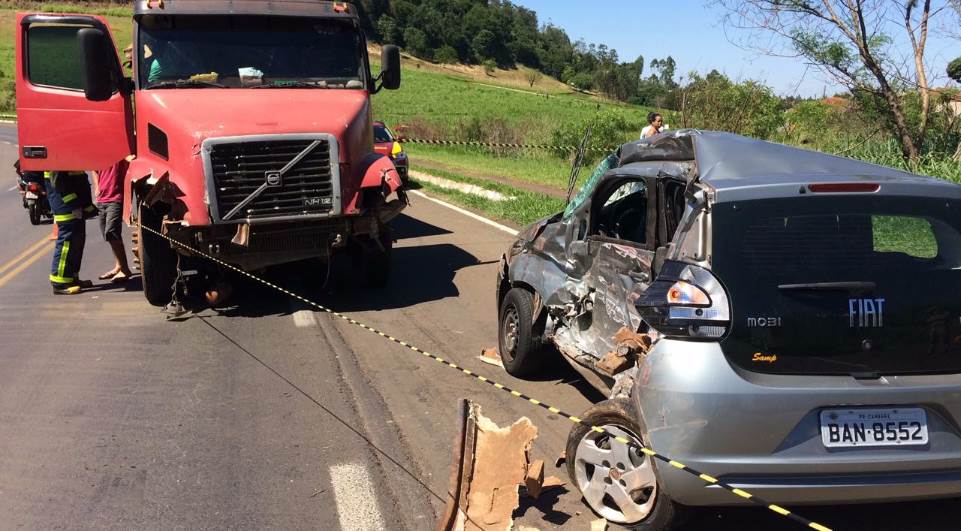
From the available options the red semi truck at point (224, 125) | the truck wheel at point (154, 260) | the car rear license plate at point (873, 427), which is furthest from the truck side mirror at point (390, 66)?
the car rear license plate at point (873, 427)

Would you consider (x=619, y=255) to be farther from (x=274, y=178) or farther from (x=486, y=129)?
(x=486, y=129)

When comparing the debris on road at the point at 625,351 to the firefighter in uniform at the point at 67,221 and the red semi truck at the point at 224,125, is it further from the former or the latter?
the firefighter in uniform at the point at 67,221

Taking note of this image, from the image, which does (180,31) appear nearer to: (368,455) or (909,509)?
(368,455)

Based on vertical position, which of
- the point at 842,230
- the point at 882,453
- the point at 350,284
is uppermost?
the point at 842,230

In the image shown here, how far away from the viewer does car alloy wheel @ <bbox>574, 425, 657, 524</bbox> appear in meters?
3.76

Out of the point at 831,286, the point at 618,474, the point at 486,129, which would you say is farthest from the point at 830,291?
the point at 486,129

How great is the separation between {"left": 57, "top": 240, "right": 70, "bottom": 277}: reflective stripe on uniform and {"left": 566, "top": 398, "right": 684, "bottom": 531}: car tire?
7.29m

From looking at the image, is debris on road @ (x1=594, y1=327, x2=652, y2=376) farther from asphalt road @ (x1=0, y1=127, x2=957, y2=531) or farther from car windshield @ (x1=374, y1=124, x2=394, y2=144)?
car windshield @ (x1=374, y1=124, x2=394, y2=144)

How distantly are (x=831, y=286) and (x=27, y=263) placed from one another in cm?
1113

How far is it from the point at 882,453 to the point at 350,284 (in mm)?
7197

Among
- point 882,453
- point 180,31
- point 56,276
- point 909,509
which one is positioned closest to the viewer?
point 882,453

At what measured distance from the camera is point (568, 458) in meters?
4.16

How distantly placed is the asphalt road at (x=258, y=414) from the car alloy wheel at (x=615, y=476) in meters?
0.14

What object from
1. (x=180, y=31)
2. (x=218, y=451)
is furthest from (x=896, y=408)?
(x=180, y=31)
